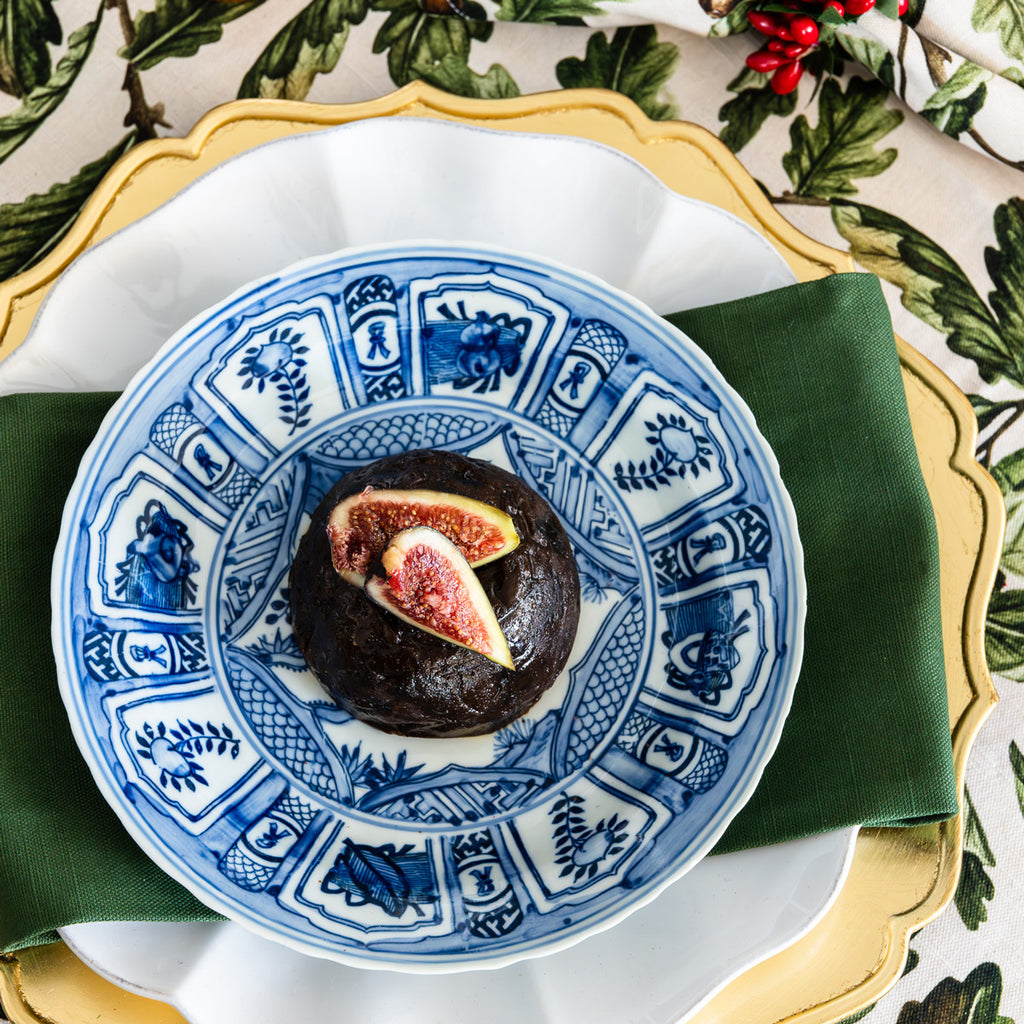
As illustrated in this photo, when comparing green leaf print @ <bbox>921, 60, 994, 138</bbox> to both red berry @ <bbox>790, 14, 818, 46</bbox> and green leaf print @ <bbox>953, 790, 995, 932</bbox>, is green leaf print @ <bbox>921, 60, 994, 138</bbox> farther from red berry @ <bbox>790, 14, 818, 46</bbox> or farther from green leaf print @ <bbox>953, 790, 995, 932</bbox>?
green leaf print @ <bbox>953, 790, 995, 932</bbox>

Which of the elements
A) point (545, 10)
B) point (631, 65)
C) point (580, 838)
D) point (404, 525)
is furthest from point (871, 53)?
point (580, 838)

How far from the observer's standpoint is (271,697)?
7.93ft

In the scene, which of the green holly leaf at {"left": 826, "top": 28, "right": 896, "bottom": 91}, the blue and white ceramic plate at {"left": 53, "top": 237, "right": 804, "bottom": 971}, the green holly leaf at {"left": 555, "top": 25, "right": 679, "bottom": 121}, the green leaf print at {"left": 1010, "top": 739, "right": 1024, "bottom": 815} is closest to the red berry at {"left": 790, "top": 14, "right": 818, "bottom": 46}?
the green holly leaf at {"left": 826, "top": 28, "right": 896, "bottom": 91}

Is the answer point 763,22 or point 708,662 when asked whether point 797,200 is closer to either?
point 763,22

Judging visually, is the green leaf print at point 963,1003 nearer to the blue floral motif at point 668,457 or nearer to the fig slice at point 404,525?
the blue floral motif at point 668,457

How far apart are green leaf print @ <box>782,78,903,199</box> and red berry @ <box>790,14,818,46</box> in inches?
10.6

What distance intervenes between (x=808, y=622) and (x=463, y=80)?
1911mm

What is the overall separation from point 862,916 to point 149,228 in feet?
8.20

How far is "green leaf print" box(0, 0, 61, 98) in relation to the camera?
2.91 m

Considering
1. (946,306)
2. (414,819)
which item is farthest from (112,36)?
(946,306)

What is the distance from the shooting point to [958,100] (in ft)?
9.55

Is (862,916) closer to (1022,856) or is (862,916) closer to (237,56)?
(1022,856)

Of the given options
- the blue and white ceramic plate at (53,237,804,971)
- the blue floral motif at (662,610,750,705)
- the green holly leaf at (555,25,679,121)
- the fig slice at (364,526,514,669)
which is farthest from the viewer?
the green holly leaf at (555,25,679,121)

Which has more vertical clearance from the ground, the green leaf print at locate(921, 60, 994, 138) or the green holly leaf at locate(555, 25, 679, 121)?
the green holly leaf at locate(555, 25, 679, 121)
